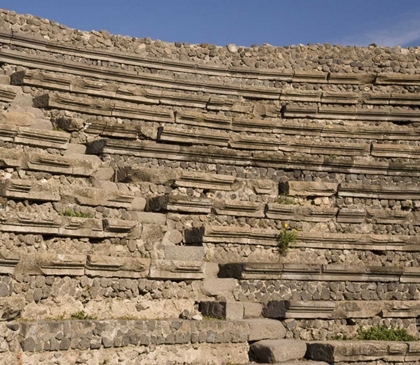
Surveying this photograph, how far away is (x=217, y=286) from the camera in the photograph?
1070 centimetres

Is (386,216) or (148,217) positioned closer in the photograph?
(148,217)

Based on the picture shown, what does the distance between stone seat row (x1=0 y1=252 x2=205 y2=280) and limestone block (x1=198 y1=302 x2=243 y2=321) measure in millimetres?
447

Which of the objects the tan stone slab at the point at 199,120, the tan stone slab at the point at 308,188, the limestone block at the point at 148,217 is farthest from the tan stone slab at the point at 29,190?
the tan stone slab at the point at 199,120

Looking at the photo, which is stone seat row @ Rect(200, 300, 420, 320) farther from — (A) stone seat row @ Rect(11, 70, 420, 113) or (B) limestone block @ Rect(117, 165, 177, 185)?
(A) stone seat row @ Rect(11, 70, 420, 113)

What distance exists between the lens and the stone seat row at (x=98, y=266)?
30.1 ft

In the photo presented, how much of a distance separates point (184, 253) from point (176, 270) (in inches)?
26.2

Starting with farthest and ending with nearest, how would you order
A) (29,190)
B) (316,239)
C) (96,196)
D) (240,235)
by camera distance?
(316,239)
(240,235)
(96,196)
(29,190)

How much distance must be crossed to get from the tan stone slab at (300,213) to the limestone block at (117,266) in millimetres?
2687

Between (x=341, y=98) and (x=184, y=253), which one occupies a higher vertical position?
(x=341, y=98)

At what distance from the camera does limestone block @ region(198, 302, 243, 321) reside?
33.0ft

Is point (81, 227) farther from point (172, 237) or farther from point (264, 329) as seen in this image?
point (264, 329)

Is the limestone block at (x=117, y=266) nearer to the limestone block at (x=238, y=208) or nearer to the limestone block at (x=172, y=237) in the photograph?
the limestone block at (x=172, y=237)

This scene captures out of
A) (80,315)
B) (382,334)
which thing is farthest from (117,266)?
(382,334)

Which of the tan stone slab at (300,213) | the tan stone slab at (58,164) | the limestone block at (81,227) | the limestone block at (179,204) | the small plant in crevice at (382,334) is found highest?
the tan stone slab at (58,164)
